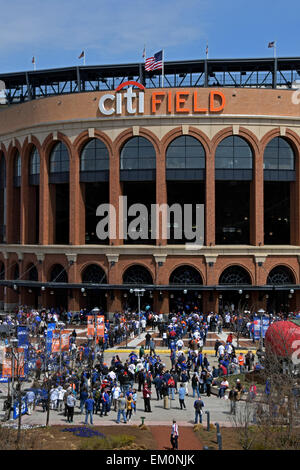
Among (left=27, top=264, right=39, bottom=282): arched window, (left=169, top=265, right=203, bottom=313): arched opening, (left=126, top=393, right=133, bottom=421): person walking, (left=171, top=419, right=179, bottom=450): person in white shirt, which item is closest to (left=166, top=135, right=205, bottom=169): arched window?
(left=169, top=265, right=203, bottom=313): arched opening

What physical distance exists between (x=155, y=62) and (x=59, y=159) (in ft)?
47.0

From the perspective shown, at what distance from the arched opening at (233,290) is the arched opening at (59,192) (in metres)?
17.8

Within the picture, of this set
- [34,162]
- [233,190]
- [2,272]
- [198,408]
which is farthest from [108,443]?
[2,272]

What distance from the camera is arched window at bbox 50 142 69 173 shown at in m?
60.8

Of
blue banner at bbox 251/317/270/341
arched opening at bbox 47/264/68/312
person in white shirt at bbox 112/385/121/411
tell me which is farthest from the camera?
arched opening at bbox 47/264/68/312

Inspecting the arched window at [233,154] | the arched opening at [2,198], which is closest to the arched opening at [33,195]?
the arched opening at [2,198]

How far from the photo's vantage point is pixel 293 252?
57.6 m

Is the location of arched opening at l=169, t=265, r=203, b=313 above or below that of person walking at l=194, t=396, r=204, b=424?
above

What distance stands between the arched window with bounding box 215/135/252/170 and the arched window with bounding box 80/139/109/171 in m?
11.4

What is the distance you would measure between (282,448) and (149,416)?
8.90 meters

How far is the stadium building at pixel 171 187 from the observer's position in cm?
5647

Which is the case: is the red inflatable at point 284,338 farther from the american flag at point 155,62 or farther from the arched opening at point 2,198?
the arched opening at point 2,198

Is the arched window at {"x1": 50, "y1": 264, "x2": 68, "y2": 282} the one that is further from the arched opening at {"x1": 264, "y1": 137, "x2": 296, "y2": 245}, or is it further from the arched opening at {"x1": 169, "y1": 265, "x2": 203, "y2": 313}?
the arched opening at {"x1": 264, "y1": 137, "x2": 296, "y2": 245}

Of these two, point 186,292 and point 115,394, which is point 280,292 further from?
point 115,394
